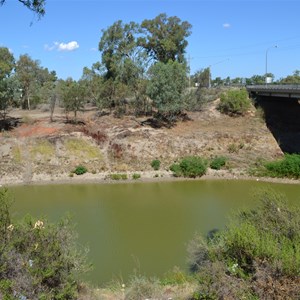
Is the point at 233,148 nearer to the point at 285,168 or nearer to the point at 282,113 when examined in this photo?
the point at 285,168

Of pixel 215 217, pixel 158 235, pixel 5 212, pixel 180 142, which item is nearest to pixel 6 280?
pixel 5 212

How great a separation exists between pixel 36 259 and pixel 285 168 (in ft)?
94.0

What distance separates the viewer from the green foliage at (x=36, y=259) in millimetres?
11172

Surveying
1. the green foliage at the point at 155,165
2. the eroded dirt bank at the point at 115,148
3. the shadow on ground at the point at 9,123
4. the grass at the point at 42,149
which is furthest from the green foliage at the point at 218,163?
the shadow on ground at the point at 9,123

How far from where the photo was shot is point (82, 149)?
135 feet

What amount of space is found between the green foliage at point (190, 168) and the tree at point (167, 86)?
9204 millimetres

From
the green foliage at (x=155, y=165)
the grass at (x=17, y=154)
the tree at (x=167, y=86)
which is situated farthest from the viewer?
the tree at (x=167, y=86)

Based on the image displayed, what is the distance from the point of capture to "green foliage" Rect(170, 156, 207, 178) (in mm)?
37031

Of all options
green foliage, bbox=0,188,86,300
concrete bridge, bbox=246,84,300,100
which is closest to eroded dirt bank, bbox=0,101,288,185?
concrete bridge, bbox=246,84,300,100

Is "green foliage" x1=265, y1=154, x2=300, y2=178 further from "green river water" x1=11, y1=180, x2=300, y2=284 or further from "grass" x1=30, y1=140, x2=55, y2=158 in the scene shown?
"grass" x1=30, y1=140, x2=55, y2=158

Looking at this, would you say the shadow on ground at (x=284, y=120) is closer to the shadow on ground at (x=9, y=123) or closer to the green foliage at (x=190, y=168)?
the green foliage at (x=190, y=168)

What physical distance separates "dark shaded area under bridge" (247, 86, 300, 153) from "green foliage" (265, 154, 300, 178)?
622 cm

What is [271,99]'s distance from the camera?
58.7 m

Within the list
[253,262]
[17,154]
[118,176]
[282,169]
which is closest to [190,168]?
[118,176]
